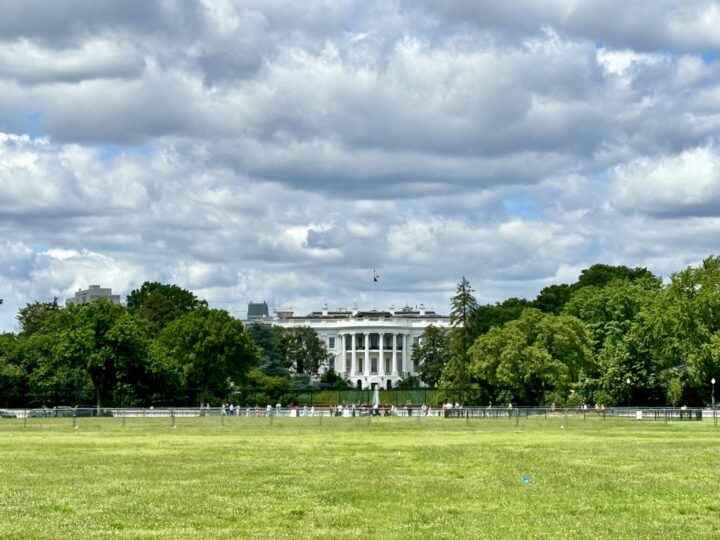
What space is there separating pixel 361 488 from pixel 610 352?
279ft

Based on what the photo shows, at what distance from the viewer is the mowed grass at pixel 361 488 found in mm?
21719

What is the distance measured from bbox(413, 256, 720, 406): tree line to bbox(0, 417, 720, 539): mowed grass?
46.5 m

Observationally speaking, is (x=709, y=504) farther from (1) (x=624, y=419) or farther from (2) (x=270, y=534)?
(1) (x=624, y=419)

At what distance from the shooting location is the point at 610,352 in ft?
362

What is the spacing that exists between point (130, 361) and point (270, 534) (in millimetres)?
91615

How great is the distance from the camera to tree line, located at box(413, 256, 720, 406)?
97.1m

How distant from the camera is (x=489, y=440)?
51.9 metres

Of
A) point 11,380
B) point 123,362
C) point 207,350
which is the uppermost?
point 207,350

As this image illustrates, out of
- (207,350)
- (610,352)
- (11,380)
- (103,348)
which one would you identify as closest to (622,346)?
(610,352)

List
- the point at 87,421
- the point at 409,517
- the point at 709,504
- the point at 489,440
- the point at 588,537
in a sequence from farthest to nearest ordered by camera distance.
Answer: the point at 87,421, the point at 489,440, the point at 709,504, the point at 409,517, the point at 588,537

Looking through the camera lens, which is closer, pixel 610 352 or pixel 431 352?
pixel 610 352

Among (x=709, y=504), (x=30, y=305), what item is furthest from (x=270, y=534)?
(x=30, y=305)

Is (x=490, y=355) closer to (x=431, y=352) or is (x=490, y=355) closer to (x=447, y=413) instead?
(x=447, y=413)

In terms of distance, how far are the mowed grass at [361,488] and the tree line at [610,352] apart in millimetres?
46481
